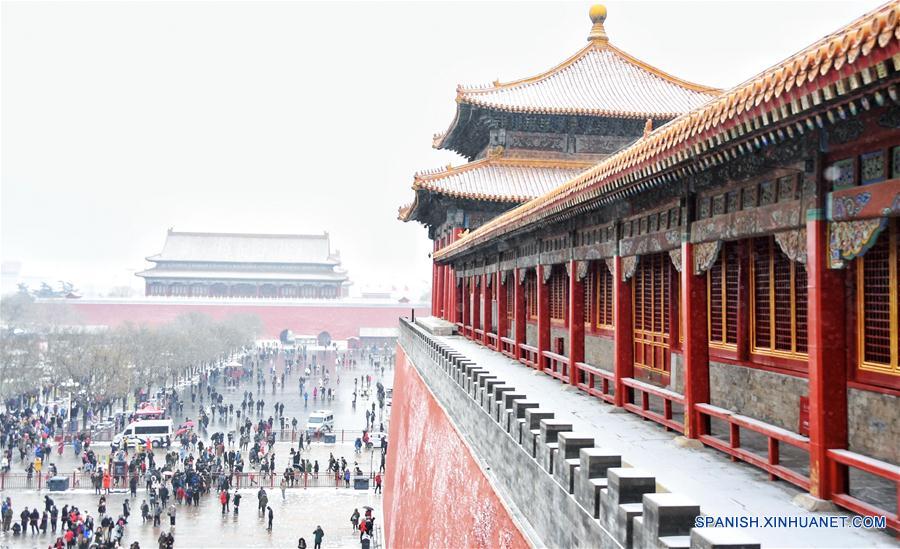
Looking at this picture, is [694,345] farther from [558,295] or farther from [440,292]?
[440,292]

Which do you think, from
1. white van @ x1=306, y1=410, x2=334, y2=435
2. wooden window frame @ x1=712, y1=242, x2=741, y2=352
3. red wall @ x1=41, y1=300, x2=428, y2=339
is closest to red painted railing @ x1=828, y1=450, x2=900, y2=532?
wooden window frame @ x1=712, y1=242, x2=741, y2=352

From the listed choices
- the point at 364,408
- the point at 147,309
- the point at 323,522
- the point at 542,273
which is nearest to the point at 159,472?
the point at 323,522

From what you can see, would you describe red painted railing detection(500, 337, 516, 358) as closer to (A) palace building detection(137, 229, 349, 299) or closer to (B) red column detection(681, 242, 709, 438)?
(B) red column detection(681, 242, 709, 438)

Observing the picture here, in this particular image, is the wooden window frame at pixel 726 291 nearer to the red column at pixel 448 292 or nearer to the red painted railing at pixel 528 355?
the red painted railing at pixel 528 355

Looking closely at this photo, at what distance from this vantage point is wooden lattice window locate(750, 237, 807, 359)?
672 cm

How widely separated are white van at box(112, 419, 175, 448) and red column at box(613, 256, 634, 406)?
23.0 m

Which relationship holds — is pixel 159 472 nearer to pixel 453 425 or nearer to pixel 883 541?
pixel 453 425

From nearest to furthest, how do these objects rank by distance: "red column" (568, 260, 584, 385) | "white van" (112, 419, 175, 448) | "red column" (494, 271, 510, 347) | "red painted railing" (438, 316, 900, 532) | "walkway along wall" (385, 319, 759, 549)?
"walkway along wall" (385, 319, 759, 549) < "red painted railing" (438, 316, 900, 532) < "red column" (568, 260, 584, 385) < "red column" (494, 271, 510, 347) < "white van" (112, 419, 175, 448)

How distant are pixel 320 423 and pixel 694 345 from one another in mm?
26507

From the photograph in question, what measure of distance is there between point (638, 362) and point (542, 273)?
101 inches

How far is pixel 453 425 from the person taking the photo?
1112 cm

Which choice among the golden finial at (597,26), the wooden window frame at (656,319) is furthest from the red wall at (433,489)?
the golden finial at (597,26)

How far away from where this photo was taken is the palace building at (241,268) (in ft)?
208

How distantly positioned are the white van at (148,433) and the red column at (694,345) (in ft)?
81.3
